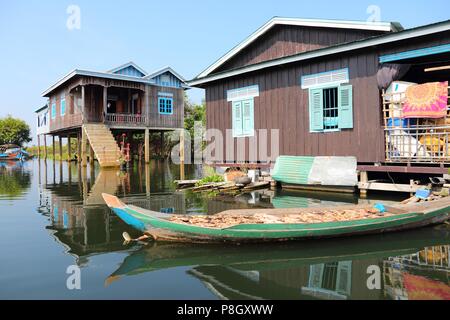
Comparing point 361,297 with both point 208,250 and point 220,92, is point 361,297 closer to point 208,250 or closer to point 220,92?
point 208,250

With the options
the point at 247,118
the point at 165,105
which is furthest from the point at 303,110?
the point at 165,105

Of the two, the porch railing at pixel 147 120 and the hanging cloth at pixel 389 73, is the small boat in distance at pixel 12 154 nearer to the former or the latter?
the porch railing at pixel 147 120

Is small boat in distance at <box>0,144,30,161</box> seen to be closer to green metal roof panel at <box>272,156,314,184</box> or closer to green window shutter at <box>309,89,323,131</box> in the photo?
green metal roof panel at <box>272,156,314,184</box>

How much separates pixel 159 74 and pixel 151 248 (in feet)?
72.8

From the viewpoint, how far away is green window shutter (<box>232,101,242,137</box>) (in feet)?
44.0

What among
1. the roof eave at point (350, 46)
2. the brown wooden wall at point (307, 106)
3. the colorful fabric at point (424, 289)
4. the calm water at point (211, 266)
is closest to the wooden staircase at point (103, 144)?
the brown wooden wall at point (307, 106)

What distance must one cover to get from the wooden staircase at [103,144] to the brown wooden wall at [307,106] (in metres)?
8.46

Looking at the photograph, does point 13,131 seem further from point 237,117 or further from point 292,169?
point 292,169

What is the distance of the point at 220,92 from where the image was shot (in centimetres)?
1421

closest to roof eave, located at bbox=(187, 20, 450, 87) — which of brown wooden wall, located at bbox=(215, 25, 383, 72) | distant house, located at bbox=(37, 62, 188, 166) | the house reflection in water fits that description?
brown wooden wall, located at bbox=(215, 25, 383, 72)

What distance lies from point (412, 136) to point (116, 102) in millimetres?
23023

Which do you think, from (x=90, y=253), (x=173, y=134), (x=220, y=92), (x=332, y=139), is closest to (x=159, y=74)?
(x=173, y=134)

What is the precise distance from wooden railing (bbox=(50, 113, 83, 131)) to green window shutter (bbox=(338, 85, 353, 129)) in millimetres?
17629

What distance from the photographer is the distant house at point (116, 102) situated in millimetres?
22469
